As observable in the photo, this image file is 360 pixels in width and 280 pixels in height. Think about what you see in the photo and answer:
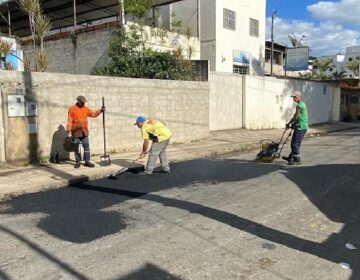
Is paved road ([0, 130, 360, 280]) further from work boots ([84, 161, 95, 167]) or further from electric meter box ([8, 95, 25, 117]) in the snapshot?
electric meter box ([8, 95, 25, 117])

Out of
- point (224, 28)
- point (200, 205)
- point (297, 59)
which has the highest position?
point (224, 28)

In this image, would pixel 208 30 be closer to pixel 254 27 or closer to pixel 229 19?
pixel 229 19

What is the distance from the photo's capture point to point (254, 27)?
29312mm

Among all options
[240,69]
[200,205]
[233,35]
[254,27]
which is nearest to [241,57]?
[240,69]

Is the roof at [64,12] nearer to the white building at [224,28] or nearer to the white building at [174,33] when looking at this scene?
the white building at [174,33]

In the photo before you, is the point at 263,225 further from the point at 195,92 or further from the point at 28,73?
the point at 195,92

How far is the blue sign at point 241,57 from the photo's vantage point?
89.8 feet

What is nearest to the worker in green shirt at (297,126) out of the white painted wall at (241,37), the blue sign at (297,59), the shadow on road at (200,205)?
A: the shadow on road at (200,205)

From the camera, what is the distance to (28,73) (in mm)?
9969

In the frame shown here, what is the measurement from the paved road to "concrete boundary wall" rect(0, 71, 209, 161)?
2513 mm

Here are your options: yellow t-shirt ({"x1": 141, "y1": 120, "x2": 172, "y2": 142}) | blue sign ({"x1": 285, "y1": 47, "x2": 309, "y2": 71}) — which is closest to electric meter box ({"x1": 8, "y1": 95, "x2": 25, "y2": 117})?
yellow t-shirt ({"x1": 141, "y1": 120, "x2": 172, "y2": 142})

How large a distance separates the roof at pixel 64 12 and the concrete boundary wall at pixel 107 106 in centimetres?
732

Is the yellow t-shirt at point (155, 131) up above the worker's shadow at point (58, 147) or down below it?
above

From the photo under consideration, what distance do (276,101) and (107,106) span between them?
46.4 ft
